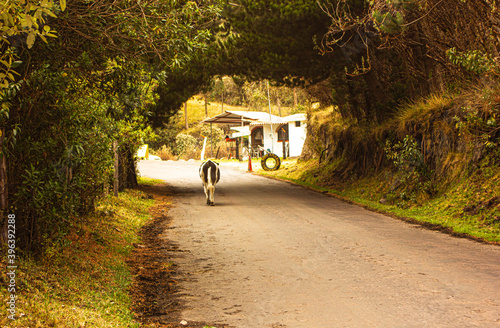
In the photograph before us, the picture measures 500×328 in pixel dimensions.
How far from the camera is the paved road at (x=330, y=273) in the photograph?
6355 mm

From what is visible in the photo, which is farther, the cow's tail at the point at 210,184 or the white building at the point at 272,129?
the white building at the point at 272,129

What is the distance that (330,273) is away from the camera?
8445 mm

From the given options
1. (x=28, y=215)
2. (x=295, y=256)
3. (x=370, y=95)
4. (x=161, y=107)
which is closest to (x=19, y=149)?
(x=28, y=215)

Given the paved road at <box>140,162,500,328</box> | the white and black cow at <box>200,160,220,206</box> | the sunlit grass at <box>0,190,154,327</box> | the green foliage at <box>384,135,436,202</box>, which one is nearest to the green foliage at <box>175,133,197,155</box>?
the white and black cow at <box>200,160,220,206</box>

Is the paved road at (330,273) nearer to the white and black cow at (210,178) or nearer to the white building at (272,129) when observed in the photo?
the white and black cow at (210,178)

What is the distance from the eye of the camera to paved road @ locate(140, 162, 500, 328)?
250 inches

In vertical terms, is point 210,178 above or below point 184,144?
below

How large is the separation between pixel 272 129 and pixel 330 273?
4618 centimetres

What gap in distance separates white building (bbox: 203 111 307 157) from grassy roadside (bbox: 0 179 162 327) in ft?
130

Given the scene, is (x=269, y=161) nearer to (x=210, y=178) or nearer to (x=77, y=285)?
(x=210, y=178)

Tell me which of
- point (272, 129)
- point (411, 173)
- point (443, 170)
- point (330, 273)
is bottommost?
point (330, 273)

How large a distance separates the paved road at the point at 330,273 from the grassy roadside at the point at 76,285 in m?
0.95

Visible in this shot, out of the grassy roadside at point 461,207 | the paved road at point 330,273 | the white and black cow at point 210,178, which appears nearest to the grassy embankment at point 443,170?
the grassy roadside at point 461,207

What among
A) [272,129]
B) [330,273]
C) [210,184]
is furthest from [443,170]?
[272,129]
